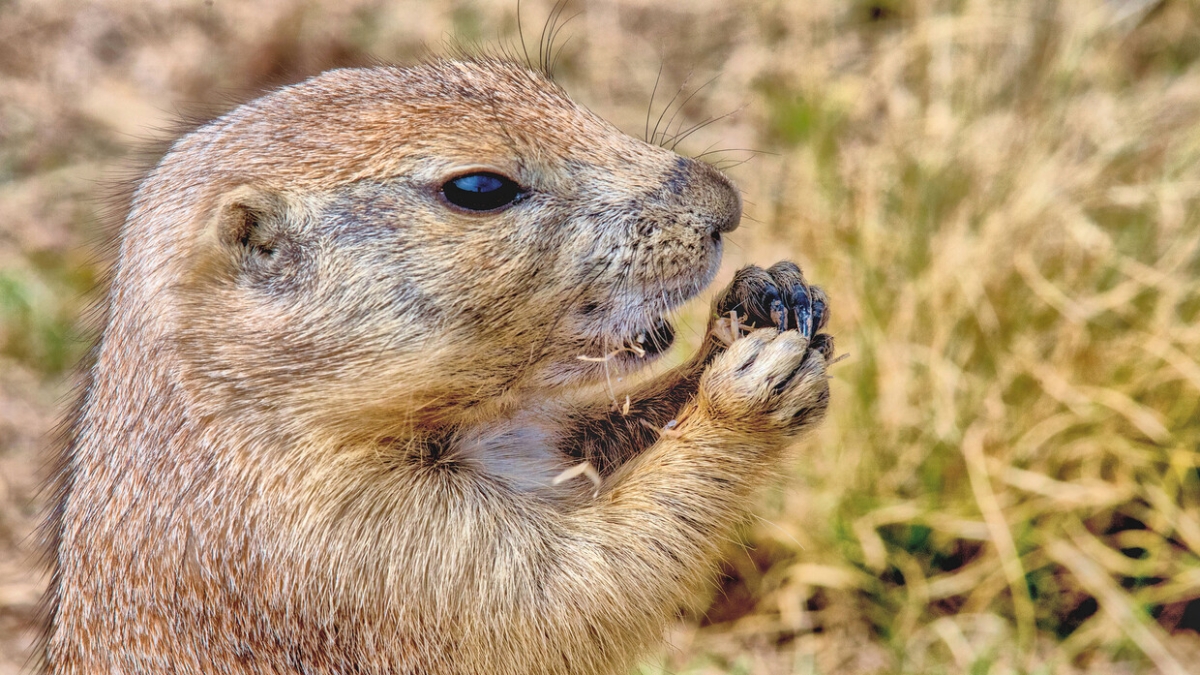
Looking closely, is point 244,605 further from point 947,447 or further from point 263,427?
point 947,447

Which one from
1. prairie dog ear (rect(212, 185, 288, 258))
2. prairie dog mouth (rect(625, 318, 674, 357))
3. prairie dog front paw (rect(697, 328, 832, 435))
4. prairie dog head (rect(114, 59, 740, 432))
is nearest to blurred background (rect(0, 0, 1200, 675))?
prairie dog front paw (rect(697, 328, 832, 435))

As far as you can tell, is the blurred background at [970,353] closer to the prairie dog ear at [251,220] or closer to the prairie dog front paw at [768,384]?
the prairie dog front paw at [768,384]

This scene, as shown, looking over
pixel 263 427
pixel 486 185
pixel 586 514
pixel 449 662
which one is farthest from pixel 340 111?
pixel 449 662

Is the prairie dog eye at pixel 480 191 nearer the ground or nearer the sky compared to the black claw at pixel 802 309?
nearer the sky

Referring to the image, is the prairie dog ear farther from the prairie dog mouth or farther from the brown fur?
the prairie dog mouth

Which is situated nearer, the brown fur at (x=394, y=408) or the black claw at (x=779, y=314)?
the brown fur at (x=394, y=408)

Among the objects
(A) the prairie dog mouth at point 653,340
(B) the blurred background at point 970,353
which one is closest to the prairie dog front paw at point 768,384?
(A) the prairie dog mouth at point 653,340

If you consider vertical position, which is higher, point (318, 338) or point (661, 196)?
point (661, 196)
